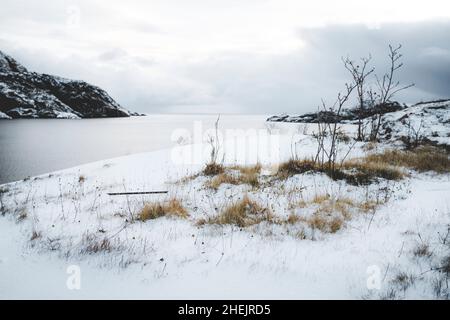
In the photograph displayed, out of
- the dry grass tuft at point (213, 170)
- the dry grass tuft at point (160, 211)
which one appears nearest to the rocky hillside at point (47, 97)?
the dry grass tuft at point (213, 170)

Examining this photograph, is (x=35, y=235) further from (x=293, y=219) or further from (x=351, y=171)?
(x=351, y=171)

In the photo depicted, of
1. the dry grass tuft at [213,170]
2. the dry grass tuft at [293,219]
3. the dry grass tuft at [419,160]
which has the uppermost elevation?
the dry grass tuft at [419,160]

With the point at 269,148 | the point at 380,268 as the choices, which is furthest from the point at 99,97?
the point at 380,268

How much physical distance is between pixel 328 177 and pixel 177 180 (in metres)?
4.13

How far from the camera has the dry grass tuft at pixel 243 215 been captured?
17.9 feet

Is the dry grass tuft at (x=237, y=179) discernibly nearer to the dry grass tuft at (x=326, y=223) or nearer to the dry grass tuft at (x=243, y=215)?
the dry grass tuft at (x=243, y=215)

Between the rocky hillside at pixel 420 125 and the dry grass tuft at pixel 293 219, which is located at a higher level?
the rocky hillside at pixel 420 125

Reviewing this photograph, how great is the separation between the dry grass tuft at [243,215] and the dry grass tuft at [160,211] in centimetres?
71

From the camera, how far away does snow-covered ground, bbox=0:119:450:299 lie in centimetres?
370

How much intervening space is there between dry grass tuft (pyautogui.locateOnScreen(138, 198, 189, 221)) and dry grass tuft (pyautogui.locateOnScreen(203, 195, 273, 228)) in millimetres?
706

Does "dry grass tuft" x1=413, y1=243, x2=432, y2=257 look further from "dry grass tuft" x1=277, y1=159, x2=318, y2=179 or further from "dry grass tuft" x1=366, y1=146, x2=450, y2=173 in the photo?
"dry grass tuft" x1=366, y1=146, x2=450, y2=173

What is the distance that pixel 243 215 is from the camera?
18.8 feet

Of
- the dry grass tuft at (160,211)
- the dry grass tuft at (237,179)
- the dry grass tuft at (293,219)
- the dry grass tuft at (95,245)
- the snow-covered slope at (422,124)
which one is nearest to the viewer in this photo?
the dry grass tuft at (95,245)

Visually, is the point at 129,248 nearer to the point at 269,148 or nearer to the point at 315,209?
the point at 315,209
